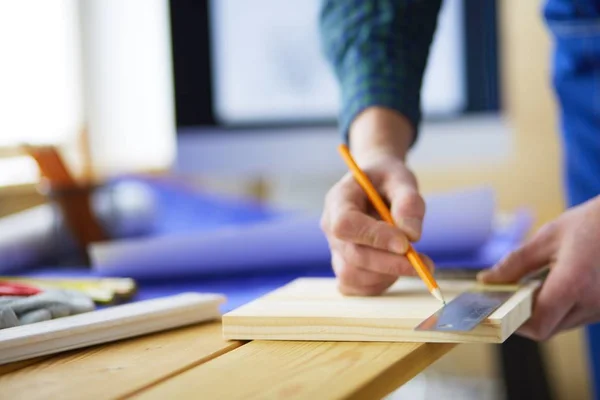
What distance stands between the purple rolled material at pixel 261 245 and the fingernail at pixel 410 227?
315 millimetres

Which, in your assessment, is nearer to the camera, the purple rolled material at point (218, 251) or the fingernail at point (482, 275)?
the fingernail at point (482, 275)

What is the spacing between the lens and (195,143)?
5.04 feet

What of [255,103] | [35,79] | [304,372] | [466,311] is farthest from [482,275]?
[35,79]

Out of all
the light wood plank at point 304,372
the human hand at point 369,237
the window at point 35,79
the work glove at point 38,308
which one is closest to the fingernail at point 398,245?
the human hand at point 369,237

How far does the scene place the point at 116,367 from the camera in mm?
496

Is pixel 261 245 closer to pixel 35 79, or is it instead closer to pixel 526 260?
pixel 526 260

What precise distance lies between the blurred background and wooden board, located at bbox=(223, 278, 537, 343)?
83 cm

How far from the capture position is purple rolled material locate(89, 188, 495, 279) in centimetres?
91

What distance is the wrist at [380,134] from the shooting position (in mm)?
846

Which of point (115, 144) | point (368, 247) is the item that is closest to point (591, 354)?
point (368, 247)

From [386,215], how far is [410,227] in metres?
0.03

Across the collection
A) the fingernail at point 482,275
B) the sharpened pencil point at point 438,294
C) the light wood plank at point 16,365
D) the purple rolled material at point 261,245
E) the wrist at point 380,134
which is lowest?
the purple rolled material at point 261,245

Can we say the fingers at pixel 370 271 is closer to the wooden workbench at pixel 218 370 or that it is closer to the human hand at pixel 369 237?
the human hand at pixel 369 237

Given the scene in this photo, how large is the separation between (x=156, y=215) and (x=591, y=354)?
2.19 ft
